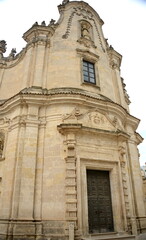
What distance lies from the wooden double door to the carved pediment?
256 cm

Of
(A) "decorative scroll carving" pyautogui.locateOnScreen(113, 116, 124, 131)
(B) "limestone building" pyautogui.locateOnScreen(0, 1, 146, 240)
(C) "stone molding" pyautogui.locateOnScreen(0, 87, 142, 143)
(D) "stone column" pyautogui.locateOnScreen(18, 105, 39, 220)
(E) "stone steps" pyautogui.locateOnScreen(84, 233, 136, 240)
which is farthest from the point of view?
(A) "decorative scroll carving" pyautogui.locateOnScreen(113, 116, 124, 131)

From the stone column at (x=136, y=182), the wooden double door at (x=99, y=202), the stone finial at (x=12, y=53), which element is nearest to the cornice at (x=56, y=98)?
the stone column at (x=136, y=182)

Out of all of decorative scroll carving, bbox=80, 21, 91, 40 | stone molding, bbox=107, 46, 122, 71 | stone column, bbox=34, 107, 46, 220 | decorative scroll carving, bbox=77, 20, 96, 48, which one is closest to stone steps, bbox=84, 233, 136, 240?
stone column, bbox=34, 107, 46, 220

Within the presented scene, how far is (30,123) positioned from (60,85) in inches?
132

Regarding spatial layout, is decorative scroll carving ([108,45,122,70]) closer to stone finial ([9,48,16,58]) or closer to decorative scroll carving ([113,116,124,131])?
decorative scroll carving ([113,116,124,131])

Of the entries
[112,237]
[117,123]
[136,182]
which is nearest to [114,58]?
[117,123]

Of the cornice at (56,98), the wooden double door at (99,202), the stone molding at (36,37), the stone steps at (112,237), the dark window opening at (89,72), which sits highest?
the stone molding at (36,37)

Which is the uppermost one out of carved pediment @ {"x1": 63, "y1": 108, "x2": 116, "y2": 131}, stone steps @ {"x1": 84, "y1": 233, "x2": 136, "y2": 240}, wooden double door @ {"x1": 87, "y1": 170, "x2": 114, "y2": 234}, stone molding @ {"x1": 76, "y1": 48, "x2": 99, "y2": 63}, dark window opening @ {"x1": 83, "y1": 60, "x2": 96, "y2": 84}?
stone molding @ {"x1": 76, "y1": 48, "x2": 99, "y2": 63}

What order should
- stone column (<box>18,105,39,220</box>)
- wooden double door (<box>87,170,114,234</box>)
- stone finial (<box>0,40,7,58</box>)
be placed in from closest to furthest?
stone column (<box>18,105,39,220</box>) < wooden double door (<box>87,170,114,234</box>) < stone finial (<box>0,40,7,58</box>)

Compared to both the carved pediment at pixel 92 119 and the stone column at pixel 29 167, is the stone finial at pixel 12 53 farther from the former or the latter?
the carved pediment at pixel 92 119

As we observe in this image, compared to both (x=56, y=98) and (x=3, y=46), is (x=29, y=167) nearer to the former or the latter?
(x=56, y=98)

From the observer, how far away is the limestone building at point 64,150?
30.6ft

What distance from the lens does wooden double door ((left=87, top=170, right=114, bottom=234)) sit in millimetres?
10023

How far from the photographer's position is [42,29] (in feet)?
49.0
